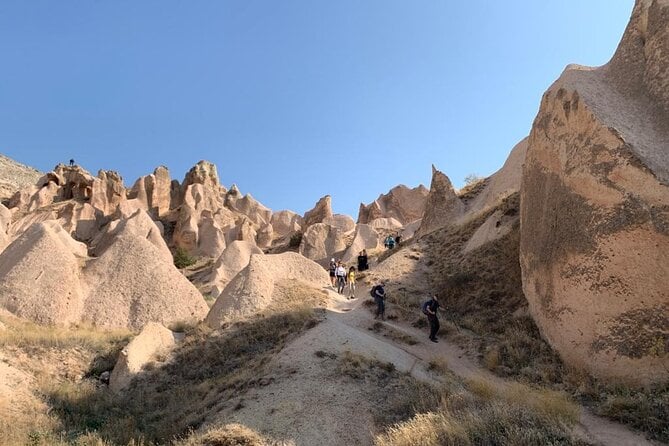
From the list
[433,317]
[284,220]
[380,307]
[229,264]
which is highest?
[284,220]

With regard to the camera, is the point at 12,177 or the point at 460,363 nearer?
the point at 460,363

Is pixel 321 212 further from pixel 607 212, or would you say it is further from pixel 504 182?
pixel 607 212

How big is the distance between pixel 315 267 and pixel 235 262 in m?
Result: 10.9

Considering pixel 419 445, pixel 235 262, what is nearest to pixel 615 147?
pixel 419 445

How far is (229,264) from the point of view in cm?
2984

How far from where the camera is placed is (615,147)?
33.8ft

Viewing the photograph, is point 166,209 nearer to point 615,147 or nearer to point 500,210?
point 500,210

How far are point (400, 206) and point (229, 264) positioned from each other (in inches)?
1026

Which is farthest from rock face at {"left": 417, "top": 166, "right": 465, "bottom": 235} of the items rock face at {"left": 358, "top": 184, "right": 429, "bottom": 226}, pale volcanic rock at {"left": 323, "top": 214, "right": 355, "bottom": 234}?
rock face at {"left": 358, "top": 184, "right": 429, "bottom": 226}

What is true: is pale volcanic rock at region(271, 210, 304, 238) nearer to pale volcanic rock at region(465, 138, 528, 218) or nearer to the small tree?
the small tree

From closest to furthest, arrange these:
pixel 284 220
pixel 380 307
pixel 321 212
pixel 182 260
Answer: pixel 380 307
pixel 182 260
pixel 321 212
pixel 284 220

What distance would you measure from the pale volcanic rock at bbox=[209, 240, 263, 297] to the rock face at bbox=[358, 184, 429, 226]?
21248 mm

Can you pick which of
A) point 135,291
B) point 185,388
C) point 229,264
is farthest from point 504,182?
point 185,388

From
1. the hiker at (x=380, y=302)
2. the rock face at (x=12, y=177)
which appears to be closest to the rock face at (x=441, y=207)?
the hiker at (x=380, y=302)
